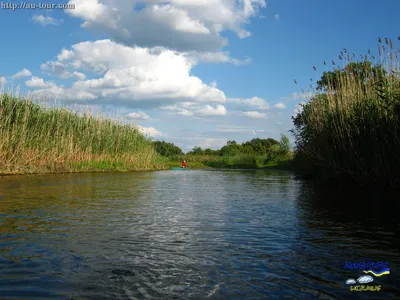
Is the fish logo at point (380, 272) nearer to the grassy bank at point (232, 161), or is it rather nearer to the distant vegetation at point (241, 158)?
the distant vegetation at point (241, 158)

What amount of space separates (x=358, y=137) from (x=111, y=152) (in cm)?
2138

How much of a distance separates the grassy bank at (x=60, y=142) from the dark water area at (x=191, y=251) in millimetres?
11048

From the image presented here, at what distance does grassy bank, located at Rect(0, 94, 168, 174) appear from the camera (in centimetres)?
1873

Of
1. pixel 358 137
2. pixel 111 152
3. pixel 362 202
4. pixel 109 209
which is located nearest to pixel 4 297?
pixel 109 209

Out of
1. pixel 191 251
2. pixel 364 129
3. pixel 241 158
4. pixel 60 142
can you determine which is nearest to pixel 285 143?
pixel 241 158

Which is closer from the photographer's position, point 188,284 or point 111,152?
point 188,284

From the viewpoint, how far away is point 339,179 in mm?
14773

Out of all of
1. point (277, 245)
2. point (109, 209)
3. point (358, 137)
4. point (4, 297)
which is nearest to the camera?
point (4, 297)

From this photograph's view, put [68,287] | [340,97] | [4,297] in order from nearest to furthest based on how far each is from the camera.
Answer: [4,297] → [68,287] → [340,97]

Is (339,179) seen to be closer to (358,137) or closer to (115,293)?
(358,137)

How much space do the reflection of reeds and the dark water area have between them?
9.33ft

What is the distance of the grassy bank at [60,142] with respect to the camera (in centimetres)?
1873

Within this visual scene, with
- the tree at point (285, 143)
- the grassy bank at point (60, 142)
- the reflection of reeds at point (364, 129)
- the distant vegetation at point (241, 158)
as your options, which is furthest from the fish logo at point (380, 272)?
the tree at point (285, 143)

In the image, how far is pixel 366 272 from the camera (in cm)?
391
